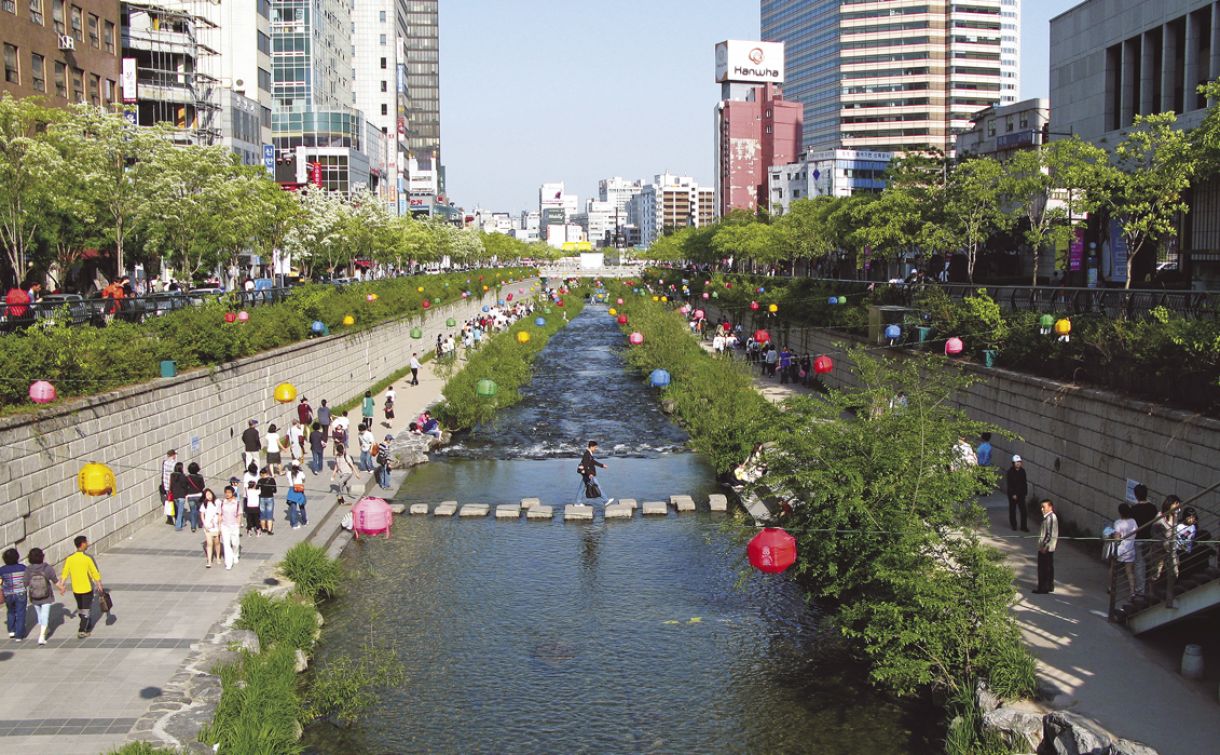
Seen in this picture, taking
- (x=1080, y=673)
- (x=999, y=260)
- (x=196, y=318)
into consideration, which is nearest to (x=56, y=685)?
(x=1080, y=673)

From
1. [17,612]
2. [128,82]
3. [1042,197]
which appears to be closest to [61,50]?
[128,82]

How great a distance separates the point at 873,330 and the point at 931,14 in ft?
440

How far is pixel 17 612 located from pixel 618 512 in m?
14.3

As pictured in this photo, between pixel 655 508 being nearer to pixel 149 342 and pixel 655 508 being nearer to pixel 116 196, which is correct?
pixel 149 342

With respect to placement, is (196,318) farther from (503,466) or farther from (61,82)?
(61,82)

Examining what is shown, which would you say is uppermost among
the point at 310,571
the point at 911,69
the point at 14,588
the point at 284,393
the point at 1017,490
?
the point at 911,69

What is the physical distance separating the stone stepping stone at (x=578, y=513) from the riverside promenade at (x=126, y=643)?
580 cm

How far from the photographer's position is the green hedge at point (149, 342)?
66.7 feet

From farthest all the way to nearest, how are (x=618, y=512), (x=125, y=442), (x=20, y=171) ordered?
(x=20, y=171)
(x=618, y=512)
(x=125, y=442)

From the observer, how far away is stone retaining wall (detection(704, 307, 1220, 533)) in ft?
60.0

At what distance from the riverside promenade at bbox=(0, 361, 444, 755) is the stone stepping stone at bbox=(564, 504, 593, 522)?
5800 millimetres

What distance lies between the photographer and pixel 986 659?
1462cm

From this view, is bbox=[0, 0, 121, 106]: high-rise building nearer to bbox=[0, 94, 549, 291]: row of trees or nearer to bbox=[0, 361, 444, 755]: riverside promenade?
bbox=[0, 94, 549, 291]: row of trees

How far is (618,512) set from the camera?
88.1 ft
